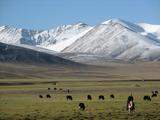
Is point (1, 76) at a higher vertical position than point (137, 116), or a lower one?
higher

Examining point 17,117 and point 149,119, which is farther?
point 17,117

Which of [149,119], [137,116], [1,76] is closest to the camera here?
[149,119]

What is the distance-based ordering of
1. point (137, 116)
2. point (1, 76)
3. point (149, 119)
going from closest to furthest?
point (149, 119) < point (137, 116) < point (1, 76)

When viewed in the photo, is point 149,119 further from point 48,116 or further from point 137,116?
point 48,116

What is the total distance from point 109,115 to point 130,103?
12.0 ft

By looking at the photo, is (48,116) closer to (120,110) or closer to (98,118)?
(98,118)

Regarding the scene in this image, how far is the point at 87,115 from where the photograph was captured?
32906 mm

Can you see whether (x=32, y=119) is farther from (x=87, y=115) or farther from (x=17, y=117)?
(x=87, y=115)

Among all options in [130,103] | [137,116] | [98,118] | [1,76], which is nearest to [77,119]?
[98,118]

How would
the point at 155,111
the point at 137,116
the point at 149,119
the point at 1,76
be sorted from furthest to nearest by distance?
the point at 1,76
the point at 155,111
the point at 137,116
the point at 149,119

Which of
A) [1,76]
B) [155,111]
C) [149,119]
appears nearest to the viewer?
[149,119]

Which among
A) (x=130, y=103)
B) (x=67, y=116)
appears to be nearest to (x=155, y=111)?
(x=130, y=103)

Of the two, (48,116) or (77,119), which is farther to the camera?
(48,116)

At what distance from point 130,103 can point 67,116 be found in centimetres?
539
